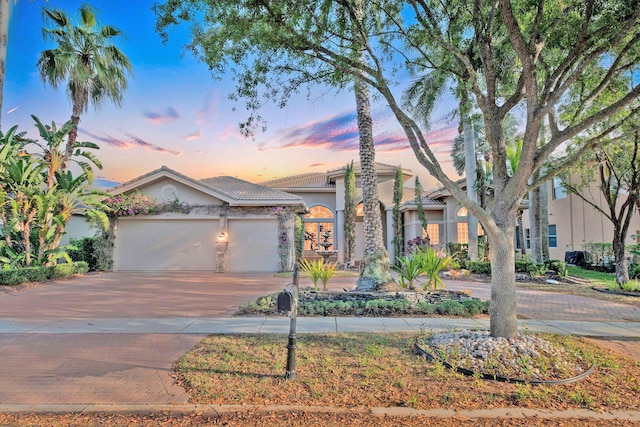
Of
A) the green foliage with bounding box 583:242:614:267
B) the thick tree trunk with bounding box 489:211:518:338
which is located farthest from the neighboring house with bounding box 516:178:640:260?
the thick tree trunk with bounding box 489:211:518:338

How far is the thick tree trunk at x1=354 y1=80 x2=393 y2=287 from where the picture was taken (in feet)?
36.8

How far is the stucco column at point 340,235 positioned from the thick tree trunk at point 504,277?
17783 millimetres

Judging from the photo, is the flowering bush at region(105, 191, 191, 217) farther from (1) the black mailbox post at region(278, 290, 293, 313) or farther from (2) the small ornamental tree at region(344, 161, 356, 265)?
(1) the black mailbox post at region(278, 290, 293, 313)

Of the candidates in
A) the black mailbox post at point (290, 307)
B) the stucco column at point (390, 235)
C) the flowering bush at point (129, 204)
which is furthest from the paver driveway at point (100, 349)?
the stucco column at point (390, 235)

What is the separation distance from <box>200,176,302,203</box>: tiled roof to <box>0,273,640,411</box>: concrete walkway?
638 cm

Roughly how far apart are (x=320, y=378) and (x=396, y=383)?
848 millimetres

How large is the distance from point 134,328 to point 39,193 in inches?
404

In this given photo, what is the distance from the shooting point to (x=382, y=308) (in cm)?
829

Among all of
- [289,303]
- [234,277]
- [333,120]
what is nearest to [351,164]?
[333,120]

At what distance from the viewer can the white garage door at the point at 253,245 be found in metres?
18.5

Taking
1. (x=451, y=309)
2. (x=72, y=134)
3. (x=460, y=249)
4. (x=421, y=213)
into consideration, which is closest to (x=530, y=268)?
(x=460, y=249)

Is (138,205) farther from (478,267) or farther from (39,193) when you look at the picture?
(478,267)

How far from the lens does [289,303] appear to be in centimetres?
423

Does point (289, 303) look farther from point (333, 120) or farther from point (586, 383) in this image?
point (333, 120)
